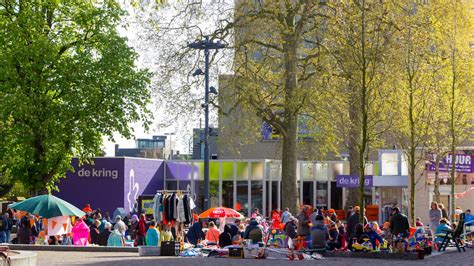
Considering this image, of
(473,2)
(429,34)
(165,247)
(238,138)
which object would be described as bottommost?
(165,247)

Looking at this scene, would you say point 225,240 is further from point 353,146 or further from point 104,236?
point 353,146

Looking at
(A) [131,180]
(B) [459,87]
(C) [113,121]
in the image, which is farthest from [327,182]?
(B) [459,87]

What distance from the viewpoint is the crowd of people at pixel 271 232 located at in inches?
1203

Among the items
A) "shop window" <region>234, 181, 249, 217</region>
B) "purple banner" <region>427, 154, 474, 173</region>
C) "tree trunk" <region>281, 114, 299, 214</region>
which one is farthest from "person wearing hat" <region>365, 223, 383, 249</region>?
"shop window" <region>234, 181, 249, 217</region>

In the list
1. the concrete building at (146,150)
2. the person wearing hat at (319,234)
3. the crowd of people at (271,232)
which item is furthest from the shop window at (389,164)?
the concrete building at (146,150)

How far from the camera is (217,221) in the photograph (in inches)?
1641

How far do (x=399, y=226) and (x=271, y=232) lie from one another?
30.0 ft

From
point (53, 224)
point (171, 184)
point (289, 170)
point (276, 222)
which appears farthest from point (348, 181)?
point (53, 224)

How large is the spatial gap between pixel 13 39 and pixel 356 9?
18.0 metres

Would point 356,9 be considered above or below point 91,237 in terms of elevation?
above

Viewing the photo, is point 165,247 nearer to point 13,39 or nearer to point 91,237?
point 91,237

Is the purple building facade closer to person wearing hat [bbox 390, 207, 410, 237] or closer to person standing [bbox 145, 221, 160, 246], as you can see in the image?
person standing [bbox 145, 221, 160, 246]

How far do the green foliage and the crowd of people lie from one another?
552cm

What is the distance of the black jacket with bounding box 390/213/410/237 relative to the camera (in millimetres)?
30062
